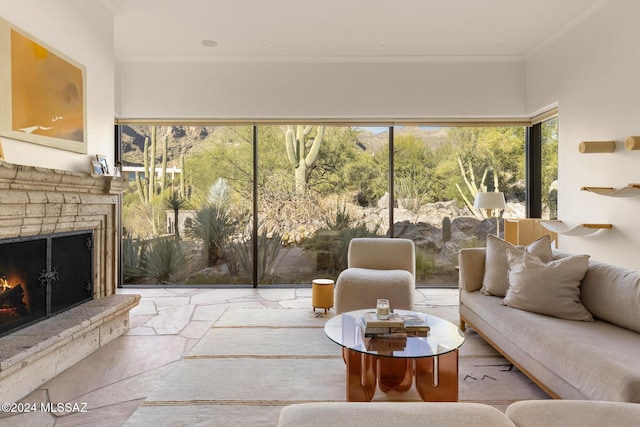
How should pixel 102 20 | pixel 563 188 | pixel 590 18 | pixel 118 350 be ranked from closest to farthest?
pixel 118 350
pixel 102 20
pixel 590 18
pixel 563 188

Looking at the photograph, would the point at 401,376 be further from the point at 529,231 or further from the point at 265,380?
the point at 529,231

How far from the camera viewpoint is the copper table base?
6.42 feet

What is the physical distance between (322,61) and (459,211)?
2.57 meters

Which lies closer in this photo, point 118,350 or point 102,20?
point 118,350

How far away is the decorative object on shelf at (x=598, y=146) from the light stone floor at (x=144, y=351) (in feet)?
6.22

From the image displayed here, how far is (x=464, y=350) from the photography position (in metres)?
2.72

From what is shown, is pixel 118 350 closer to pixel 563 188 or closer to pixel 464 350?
pixel 464 350

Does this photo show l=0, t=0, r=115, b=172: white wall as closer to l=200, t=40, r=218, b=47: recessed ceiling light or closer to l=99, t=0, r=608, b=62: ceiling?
l=99, t=0, r=608, b=62: ceiling

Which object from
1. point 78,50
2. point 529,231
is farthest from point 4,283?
point 529,231

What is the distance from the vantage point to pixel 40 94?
2.52m

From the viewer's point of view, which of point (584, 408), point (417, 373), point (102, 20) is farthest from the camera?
point (102, 20)

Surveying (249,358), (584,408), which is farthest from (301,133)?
(584,408)

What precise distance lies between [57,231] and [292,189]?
2.69 meters

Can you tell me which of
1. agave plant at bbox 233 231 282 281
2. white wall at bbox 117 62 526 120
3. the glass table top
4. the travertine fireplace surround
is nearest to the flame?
the travertine fireplace surround
